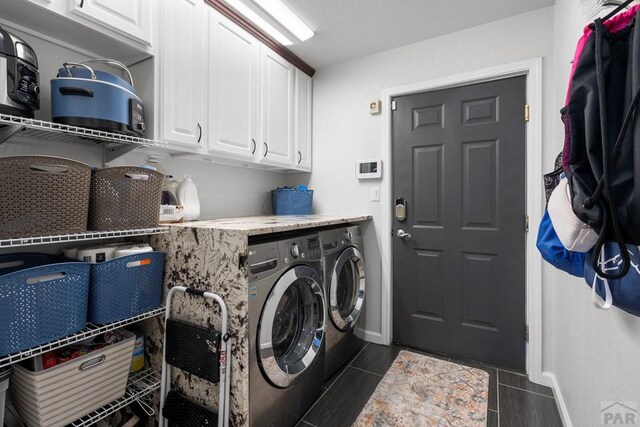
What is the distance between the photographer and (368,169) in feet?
8.29

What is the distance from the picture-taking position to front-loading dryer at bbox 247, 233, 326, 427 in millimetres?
1296

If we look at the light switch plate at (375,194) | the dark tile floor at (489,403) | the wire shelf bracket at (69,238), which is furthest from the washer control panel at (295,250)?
the light switch plate at (375,194)

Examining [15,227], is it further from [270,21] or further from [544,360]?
[544,360]

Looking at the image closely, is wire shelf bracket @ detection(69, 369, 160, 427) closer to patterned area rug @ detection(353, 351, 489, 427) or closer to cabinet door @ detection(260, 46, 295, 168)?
patterned area rug @ detection(353, 351, 489, 427)

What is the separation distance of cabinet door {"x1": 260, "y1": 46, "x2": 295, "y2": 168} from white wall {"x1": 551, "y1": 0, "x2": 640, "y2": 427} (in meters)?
1.87

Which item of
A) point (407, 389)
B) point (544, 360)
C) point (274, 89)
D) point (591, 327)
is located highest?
point (274, 89)

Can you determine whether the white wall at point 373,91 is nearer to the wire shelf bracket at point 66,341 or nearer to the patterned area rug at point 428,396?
the patterned area rug at point 428,396

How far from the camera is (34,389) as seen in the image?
1.05 m

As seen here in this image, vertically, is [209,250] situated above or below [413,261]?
above

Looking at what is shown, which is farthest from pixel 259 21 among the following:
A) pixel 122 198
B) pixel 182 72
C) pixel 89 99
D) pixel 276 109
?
pixel 122 198

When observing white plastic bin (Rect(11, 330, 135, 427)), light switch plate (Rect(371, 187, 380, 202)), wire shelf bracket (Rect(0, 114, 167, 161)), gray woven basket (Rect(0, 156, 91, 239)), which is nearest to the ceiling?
light switch plate (Rect(371, 187, 380, 202))

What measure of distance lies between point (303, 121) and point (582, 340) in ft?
7.94

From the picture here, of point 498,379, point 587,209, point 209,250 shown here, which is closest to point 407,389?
point 498,379

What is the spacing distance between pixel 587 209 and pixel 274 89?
222 cm
